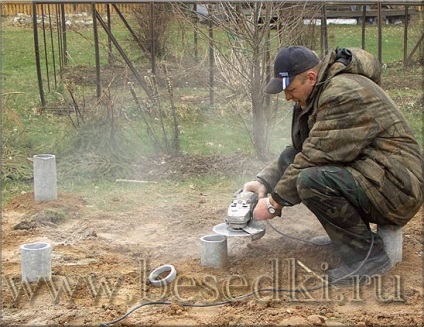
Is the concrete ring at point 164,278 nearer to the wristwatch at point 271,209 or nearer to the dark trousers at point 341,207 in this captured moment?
the wristwatch at point 271,209

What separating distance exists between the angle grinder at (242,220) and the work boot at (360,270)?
0.62 m

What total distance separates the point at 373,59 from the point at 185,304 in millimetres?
2203

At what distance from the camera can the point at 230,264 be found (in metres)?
5.52

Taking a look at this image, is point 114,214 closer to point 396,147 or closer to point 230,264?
point 230,264

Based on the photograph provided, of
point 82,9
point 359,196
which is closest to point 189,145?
point 359,196

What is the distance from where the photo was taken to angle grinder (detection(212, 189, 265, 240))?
532 cm

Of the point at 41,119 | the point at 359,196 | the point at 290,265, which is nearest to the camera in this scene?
the point at 359,196

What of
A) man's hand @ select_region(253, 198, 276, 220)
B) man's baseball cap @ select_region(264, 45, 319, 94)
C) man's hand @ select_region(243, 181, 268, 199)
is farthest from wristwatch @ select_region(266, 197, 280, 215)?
man's baseball cap @ select_region(264, 45, 319, 94)

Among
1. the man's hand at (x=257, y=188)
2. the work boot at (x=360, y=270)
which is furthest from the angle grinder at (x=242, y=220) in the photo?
the work boot at (x=360, y=270)

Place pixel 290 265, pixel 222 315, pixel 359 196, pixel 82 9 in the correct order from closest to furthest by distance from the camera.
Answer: pixel 222 315 → pixel 359 196 → pixel 290 265 → pixel 82 9

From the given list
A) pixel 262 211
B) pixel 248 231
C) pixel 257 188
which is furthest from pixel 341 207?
pixel 257 188

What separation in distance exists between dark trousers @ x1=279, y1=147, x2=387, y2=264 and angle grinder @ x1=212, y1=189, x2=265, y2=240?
1.61 ft

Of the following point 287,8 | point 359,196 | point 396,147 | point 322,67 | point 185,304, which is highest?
point 287,8

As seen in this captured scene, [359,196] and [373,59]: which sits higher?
[373,59]
